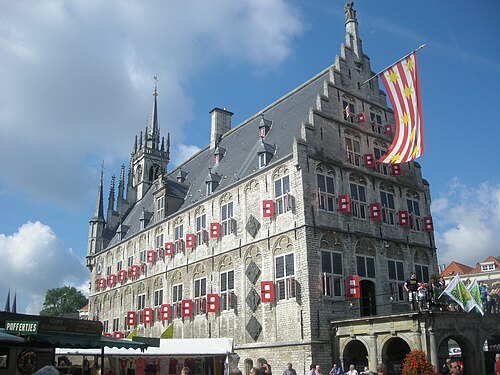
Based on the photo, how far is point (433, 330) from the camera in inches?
728

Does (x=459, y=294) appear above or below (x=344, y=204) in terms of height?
below

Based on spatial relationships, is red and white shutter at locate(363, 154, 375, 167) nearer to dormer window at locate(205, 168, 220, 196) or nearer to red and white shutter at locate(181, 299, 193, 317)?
dormer window at locate(205, 168, 220, 196)

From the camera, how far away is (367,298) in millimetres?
24641

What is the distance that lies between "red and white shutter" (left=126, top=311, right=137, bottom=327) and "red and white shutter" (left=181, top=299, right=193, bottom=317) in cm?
745

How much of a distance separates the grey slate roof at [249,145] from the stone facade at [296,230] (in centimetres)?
13

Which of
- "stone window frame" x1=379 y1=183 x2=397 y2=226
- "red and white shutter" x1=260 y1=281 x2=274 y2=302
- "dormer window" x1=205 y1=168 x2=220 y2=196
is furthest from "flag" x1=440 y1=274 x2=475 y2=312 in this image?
"dormer window" x1=205 y1=168 x2=220 y2=196

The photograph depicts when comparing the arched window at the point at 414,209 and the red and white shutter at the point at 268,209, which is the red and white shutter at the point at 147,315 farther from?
the arched window at the point at 414,209

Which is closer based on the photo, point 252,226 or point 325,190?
point 325,190

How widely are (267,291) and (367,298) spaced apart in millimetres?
4970

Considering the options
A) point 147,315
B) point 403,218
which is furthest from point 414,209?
point 147,315

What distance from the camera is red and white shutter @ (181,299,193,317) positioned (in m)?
29.6

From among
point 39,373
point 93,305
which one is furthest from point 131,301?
point 39,373

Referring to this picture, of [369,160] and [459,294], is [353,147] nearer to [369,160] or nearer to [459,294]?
[369,160]

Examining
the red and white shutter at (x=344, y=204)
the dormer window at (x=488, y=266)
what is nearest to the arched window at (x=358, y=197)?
the red and white shutter at (x=344, y=204)
